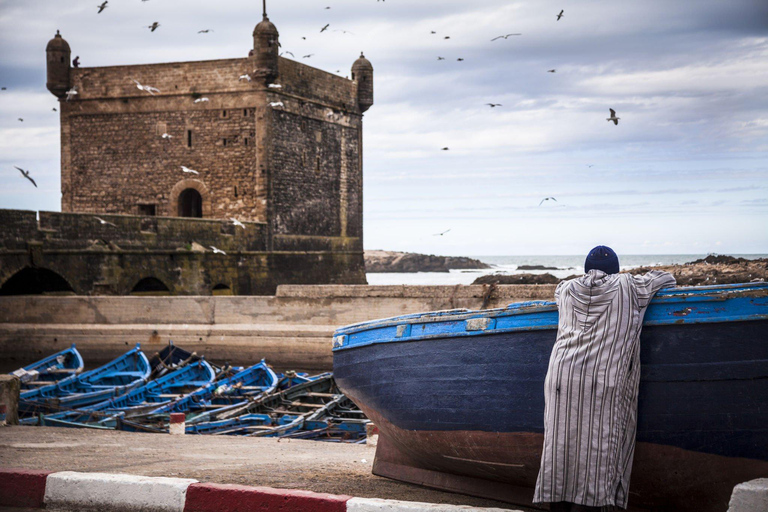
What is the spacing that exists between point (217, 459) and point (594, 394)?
3.27 metres

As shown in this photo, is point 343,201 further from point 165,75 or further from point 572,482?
point 572,482

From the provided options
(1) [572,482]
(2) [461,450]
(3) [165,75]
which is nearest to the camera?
(1) [572,482]

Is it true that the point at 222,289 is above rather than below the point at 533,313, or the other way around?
below

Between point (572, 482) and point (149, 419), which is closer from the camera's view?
point (572, 482)

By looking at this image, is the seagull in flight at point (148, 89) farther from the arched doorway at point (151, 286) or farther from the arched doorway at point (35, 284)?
the arched doorway at point (35, 284)

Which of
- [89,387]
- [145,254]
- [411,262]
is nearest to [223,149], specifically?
[145,254]

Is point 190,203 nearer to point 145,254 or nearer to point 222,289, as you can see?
point 222,289

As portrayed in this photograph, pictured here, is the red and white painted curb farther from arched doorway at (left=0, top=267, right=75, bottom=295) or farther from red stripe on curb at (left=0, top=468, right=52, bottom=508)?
arched doorway at (left=0, top=267, right=75, bottom=295)

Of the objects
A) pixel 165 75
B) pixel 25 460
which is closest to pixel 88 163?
pixel 165 75

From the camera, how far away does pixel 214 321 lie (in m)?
16.1

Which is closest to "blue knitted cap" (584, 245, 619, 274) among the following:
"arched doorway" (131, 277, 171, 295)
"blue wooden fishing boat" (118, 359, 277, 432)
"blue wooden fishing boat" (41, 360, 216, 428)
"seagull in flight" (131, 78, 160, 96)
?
"blue wooden fishing boat" (118, 359, 277, 432)

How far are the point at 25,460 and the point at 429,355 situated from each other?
9.57 ft

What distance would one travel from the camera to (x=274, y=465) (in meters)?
5.52

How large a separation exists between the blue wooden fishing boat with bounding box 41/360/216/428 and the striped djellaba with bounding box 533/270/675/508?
7.42 m
